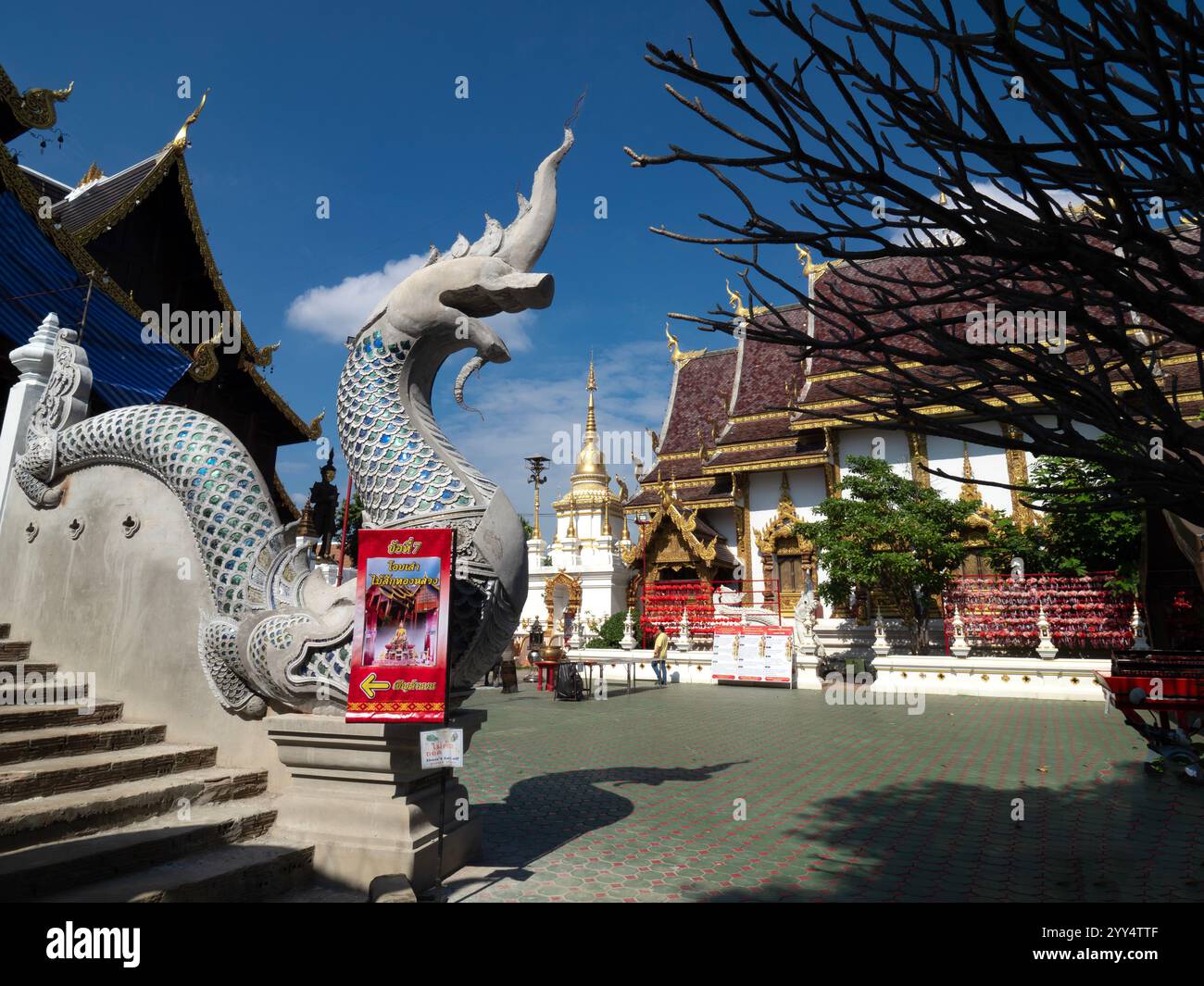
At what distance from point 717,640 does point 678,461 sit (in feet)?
34.5

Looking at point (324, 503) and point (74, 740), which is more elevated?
point (324, 503)

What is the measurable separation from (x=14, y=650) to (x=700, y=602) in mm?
17438

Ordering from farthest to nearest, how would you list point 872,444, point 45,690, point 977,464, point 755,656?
point 872,444
point 977,464
point 755,656
point 45,690

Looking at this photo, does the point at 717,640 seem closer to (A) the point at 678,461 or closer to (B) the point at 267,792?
(A) the point at 678,461

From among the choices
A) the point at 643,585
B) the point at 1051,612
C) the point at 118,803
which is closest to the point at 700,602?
the point at 643,585

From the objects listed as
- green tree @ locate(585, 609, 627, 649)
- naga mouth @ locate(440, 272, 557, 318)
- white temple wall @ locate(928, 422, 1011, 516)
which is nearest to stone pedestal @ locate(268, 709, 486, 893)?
naga mouth @ locate(440, 272, 557, 318)

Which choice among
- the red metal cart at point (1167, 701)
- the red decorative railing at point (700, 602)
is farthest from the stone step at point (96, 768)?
the red decorative railing at point (700, 602)

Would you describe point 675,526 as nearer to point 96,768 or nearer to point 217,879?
point 96,768

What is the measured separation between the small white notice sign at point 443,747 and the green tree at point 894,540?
42.9 ft

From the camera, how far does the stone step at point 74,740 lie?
3307mm

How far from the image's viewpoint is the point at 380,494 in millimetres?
3744

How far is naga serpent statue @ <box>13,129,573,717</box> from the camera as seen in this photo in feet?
11.3

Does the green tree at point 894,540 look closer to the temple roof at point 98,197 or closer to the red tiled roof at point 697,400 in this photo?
the red tiled roof at point 697,400

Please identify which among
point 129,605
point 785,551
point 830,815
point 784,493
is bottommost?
point 830,815
